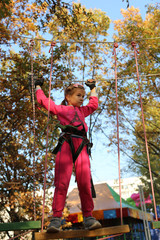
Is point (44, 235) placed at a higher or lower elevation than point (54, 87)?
lower

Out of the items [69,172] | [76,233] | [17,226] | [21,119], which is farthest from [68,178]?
[21,119]

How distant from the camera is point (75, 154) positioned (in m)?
3.30

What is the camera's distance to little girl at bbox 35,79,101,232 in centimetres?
305

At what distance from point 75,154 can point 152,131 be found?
12009 mm

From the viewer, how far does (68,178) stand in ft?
10.4

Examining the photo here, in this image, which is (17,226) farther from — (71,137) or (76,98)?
(76,98)

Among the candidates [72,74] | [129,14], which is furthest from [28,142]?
[129,14]

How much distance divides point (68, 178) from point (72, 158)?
27 cm

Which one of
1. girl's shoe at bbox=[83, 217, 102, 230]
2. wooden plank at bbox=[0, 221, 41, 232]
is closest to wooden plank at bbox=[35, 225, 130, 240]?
girl's shoe at bbox=[83, 217, 102, 230]

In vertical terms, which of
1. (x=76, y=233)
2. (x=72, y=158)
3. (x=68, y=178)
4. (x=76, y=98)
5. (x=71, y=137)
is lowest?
(x=76, y=233)

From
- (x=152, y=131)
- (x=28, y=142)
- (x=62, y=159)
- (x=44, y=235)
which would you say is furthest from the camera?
(x=152, y=131)

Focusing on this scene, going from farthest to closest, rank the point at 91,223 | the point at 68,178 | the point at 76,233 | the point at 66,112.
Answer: the point at 66,112 < the point at 68,178 < the point at 91,223 < the point at 76,233

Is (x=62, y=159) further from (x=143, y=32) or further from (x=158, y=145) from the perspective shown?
(x=158, y=145)

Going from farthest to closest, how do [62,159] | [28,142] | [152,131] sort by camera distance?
[152,131] → [28,142] → [62,159]
